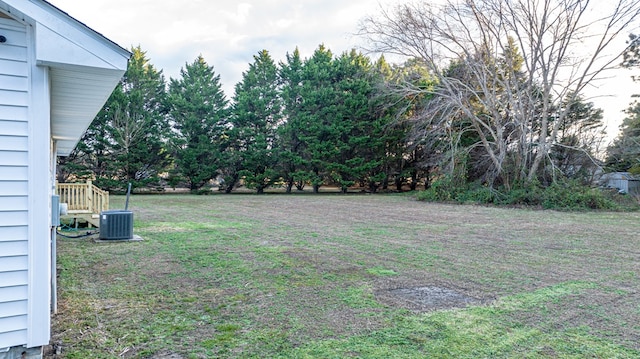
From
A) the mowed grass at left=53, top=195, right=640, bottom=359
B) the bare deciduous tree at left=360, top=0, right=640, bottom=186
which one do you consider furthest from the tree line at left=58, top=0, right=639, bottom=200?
the mowed grass at left=53, top=195, right=640, bottom=359

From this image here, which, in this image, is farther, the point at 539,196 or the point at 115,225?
the point at 539,196

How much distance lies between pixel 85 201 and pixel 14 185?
703 cm

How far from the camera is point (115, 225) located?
667 cm

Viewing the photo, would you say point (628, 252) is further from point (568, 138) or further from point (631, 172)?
point (631, 172)

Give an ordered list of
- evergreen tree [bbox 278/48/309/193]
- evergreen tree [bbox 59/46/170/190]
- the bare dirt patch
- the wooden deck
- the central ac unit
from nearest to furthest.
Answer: the bare dirt patch
the central ac unit
the wooden deck
evergreen tree [bbox 59/46/170/190]
evergreen tree [bbox 278/48/309/193]

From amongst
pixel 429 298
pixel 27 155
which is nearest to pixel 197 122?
pixel 429 298

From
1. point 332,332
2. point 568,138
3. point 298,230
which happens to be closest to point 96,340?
point 332,332

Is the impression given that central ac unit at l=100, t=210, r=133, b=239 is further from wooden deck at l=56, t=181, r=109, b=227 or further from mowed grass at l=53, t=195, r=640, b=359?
wooden deck at l=56, t=181, r=109, b=227

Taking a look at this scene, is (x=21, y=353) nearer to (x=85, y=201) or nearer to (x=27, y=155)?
(x=27, y=155)

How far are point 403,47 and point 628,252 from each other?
1228cm

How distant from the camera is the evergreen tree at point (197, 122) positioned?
23094 mm

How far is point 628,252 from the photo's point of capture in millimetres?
5984

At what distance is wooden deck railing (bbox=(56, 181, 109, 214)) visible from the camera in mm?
8344

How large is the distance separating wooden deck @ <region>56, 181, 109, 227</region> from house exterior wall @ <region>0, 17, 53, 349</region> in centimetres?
657
